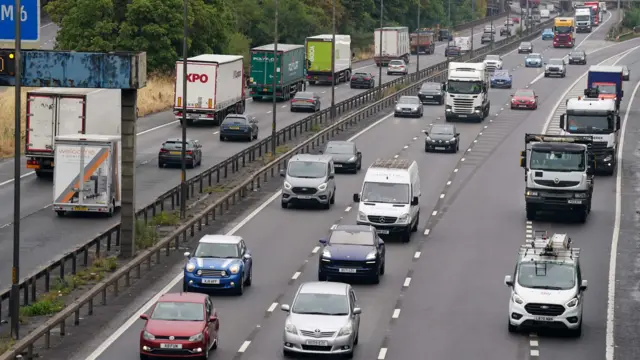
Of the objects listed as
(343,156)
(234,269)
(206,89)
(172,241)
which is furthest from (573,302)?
(206,89)

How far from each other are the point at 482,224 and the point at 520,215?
272 centimetres

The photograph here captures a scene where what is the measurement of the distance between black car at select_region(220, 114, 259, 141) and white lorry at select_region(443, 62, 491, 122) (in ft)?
46.6

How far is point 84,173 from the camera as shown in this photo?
5062 cm

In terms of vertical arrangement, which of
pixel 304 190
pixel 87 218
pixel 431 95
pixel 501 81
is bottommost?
pixel 87 218

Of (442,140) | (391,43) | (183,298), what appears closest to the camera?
(183,298)

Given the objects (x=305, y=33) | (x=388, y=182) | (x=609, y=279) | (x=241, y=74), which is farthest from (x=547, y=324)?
(x=305, y=33)

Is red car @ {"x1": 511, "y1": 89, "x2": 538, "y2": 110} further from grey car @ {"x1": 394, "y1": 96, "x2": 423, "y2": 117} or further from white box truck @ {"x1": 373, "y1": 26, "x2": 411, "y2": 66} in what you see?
white box truck @ {"x1": 373, "y1": 26, "x2": 411, "y2": 66}

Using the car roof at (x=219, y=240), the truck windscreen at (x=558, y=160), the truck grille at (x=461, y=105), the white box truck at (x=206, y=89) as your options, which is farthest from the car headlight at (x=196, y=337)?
the truck grille at (x=461, y=105)

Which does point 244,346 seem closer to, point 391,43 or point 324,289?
point 324,289

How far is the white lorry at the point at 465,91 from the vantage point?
84188 mm

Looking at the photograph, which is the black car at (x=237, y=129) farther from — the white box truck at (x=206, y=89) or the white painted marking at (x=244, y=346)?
the white painted marking at (x=244, y=346)

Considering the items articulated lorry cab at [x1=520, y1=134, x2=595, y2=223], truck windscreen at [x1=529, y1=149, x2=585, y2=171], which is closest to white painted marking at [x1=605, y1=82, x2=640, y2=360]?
articulated lorry cab at [x1=520, y1=134, x2=595, y2=223]

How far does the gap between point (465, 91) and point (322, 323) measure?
54918 millimetres

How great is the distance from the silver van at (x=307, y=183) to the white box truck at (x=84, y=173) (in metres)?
6.55
